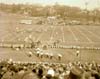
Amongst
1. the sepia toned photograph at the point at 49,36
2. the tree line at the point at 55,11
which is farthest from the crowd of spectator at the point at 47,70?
the tree line at the point at 55,11

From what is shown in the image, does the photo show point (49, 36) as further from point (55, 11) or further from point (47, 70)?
point (47, 70)

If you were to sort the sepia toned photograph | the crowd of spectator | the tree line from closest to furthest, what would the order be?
the crowd of spectator < the sepia toned photograph < the tree line

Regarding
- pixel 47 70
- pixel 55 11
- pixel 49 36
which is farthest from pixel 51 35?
pixel 47 70

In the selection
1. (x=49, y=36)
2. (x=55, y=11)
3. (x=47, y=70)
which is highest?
(x=55, y=11)

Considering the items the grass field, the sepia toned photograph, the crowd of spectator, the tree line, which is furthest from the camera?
the grass field

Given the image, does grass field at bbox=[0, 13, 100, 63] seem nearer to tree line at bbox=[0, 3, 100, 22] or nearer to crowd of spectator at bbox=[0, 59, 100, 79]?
tree line at bbox=[0, 3, 100, 22]

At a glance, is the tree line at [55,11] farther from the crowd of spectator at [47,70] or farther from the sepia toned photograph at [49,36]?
the crowd of spectator at [47,70]

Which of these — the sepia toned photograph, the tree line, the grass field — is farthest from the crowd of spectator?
the tree line
